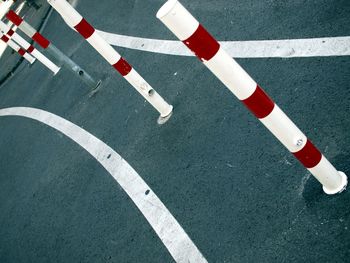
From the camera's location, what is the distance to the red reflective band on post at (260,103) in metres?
2.90

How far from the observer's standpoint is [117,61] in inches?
212

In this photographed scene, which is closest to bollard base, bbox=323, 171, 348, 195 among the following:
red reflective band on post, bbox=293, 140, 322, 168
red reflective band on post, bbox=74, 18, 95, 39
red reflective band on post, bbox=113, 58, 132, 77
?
red reflective band on post, bbox=293, 140, 322, 168

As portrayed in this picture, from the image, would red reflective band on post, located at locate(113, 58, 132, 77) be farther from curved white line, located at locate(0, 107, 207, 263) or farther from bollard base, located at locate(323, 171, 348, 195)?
bollard base, located at locate(323, 171, 348, 195)

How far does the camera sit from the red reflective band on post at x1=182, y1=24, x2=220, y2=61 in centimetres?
270

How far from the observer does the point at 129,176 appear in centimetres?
521

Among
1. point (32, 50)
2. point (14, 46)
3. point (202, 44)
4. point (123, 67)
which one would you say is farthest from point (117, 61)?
point (14, 46)

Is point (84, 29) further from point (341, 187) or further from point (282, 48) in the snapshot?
point (341, 187)

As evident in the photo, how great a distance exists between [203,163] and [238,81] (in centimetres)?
188

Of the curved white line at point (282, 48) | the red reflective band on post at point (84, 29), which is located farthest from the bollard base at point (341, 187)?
the red reflective band on post at point (84, 29)

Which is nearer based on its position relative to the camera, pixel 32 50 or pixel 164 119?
pixel 164 119

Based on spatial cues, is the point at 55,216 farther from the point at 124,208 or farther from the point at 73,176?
the point at 124,208

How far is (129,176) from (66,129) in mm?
2523

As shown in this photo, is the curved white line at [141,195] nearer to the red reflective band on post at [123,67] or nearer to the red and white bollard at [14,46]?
the red reflective band on post at [123,67]

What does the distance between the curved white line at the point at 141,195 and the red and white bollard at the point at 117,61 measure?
3.09 feet
